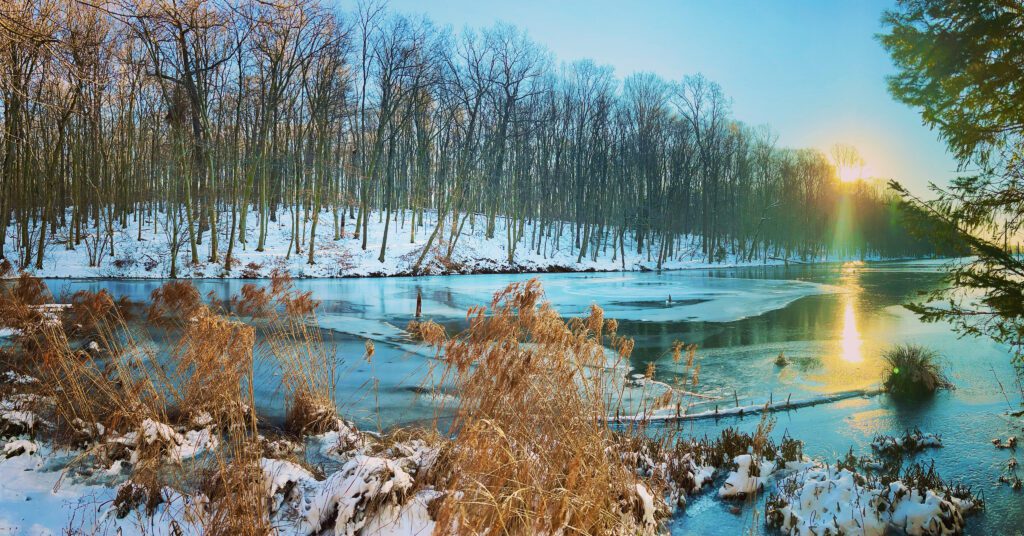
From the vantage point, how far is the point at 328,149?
1422 inches

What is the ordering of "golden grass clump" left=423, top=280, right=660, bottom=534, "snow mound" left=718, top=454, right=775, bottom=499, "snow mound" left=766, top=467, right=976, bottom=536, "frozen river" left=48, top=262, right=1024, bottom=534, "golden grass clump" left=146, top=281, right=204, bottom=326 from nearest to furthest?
"golden grass clump" left=423, top=280, right=660, bottom=534 < "snow mound" left=766, top=467, right=976, bottom=536 < "snow mound" left=718, top=454, right=775, bottom=499 < "frozen river" left=48, top=262, right=1024, bottom=534 < "golden grass clump" left=146, top=281, right=204, bottom=326

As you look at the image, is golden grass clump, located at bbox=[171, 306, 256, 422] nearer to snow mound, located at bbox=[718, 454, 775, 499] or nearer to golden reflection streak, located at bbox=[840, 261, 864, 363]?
snow mound, located at bbox=[718, 454, 775, 499]

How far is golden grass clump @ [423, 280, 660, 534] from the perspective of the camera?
3.19 m

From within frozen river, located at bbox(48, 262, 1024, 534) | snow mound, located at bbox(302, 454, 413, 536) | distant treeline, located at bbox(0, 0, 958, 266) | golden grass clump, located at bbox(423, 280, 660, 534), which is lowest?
frozen river, located at bbox(48, 262, 1024, 534)

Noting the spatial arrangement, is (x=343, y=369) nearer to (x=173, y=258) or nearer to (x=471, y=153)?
(x=173, y=258)

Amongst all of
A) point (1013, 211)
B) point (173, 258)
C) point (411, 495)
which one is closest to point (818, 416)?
point (1013, 211)

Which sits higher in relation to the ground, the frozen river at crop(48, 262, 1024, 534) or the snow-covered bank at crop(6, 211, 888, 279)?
the snow-covered bank at crop(6, 211, 888, 279)

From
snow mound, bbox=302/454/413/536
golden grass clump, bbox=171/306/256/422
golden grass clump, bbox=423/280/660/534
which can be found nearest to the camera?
golden grass clump, bbox=423/280/660/534

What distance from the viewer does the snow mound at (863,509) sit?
453 cm

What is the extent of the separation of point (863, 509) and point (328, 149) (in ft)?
120

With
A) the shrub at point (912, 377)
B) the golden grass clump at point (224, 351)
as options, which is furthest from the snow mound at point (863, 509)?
the shrub at point (912, 377)

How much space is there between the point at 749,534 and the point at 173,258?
28098 millimetres

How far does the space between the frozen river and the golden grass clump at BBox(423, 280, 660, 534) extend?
1273 mm

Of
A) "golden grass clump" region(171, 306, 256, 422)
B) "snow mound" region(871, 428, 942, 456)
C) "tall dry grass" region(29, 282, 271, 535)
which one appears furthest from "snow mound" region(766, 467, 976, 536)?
"golden grass clump" region(171, 306, 256, 422)
